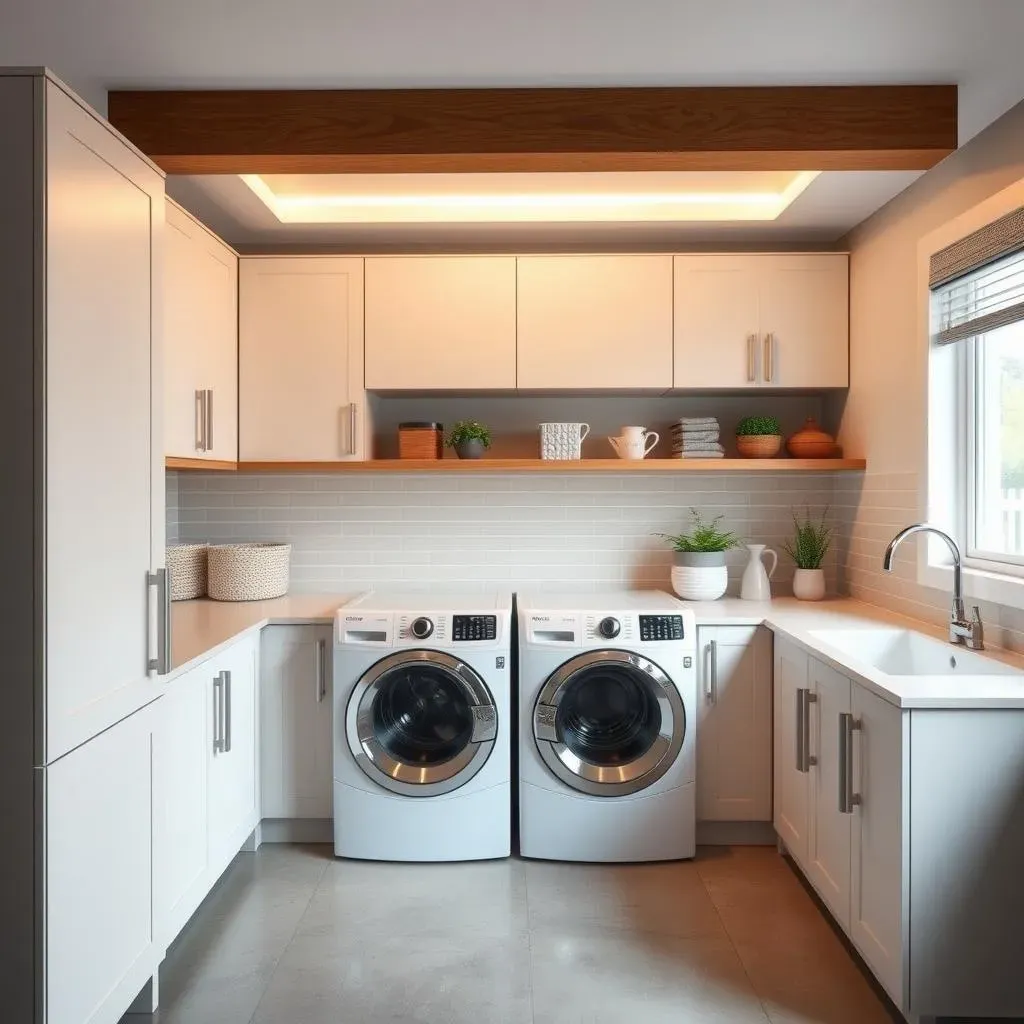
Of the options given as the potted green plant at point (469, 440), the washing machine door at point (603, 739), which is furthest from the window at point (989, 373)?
the potted green plant at point (469, 440)

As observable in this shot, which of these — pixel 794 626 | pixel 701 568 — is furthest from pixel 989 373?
pixel 701 568

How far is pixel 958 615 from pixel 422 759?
185cm

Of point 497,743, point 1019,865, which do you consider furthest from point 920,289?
point 497,743

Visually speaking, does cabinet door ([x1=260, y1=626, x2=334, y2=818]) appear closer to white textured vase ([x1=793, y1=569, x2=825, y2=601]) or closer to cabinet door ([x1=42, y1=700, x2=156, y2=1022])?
cabinet door ([x1=42, y1=700, x2=156, y2=1022])

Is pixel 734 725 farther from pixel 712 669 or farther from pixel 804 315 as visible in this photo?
pixel 804 315

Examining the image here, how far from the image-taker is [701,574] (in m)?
3.63

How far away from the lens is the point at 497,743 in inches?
125

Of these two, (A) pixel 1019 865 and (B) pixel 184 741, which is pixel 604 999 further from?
(B) pixel 184 741

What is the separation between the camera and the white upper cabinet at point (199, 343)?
296 cm

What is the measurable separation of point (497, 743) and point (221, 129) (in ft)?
7.13

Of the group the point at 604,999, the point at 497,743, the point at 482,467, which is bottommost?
the point at 604,999

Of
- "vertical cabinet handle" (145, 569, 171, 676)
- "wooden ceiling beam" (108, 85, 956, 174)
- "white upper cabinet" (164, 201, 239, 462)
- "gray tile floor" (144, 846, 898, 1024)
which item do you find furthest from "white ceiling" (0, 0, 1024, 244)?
"gray tile floor" (144, 846, 898, 1024)

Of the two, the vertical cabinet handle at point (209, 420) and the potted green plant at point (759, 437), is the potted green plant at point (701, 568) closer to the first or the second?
the potted green plant at point (759, 437)

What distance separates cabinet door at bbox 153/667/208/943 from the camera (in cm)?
228
